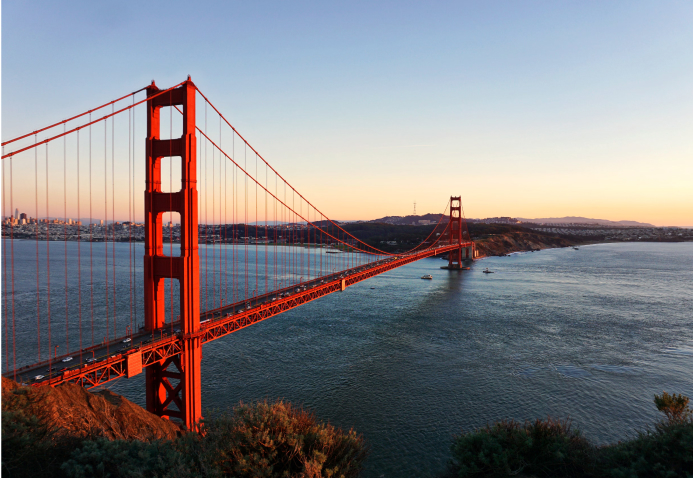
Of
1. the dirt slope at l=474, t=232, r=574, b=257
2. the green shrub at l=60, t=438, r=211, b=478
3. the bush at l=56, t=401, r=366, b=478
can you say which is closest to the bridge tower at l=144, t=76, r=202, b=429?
the bush at l=56, t=401, r=366, b=478

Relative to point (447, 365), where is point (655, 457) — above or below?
above

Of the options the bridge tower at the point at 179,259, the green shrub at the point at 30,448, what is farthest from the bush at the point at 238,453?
the bridge tower at the point at 179,259

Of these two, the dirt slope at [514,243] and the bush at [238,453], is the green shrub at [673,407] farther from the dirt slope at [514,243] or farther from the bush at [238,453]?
the dirt slope at [514,243]

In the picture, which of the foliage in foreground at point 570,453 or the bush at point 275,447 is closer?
the bush at point 275,447

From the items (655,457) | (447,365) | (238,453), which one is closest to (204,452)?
(238,453)

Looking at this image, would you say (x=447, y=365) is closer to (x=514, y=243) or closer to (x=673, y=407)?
(x=673, y=407)

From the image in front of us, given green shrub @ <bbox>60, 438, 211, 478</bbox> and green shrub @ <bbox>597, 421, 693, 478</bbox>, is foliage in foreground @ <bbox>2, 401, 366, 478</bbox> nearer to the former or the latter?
green shrub @ <bbox>60, 438, 211, 478</bbox>

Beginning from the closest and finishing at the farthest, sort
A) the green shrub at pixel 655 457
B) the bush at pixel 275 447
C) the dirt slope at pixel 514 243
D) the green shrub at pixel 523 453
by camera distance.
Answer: the bush at pixel 275 447
the green shrub at pixel 655 457
the green shrub at pixel 523 453
the dirt slope at pixel 514 243

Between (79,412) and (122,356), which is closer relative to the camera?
(79,412)
